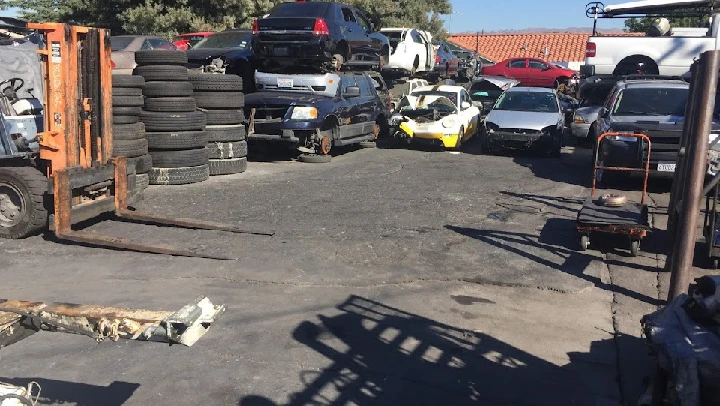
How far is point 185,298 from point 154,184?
5.73 m

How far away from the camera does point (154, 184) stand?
1191cm

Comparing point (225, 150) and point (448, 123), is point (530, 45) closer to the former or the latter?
point (448, 123)

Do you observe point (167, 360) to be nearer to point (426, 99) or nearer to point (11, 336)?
point (11, 336)

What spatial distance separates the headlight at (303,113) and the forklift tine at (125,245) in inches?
271

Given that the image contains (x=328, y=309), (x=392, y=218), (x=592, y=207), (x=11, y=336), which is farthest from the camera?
(x=392, y=218)

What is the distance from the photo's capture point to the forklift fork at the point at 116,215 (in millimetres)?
7973

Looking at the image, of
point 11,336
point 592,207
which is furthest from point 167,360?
point 592,207

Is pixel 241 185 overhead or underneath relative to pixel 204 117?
underneath

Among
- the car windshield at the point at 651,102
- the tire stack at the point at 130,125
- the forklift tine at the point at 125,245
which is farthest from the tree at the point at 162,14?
the forklift tine at the point at 125,245

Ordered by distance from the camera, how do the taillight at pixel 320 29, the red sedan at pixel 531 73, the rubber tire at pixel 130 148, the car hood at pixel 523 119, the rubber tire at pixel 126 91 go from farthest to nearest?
the red sedan at pixel 531 73 → the car hood at pixel 523 119 → the taillight at pixel 320 29 → the rubber tire at pixel 126 91 → the rubber tire at pixel 130 148

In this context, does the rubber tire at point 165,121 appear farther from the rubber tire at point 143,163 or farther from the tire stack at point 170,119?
the rubber tire at point 143,163

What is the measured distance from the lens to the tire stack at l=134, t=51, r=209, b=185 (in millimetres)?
11711

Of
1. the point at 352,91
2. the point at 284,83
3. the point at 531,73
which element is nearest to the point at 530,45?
the point at 531,73

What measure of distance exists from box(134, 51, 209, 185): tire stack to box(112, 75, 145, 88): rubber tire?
1.17ft
